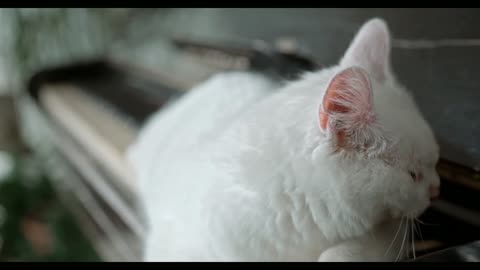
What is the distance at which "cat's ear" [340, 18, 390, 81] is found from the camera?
528mm

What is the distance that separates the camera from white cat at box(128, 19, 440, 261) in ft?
1.49

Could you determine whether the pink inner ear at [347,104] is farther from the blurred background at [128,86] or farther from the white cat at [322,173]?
the blurred background at [128,86]

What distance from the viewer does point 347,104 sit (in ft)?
1.39

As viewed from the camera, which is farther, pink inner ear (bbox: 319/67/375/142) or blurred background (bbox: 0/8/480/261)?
blurred background (bbox: 0/8/480/261)

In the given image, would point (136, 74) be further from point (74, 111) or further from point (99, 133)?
point (99, 133)

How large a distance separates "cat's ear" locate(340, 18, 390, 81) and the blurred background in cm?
12

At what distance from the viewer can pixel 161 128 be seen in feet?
3.13

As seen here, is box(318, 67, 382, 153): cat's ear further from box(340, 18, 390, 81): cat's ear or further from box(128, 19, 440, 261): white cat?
box(340, 18, 390, 81): cat's ear

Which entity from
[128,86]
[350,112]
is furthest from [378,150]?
[128,86]

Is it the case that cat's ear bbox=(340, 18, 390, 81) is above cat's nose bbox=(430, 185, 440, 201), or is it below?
above

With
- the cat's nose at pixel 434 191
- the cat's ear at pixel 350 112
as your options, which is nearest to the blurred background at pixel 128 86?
the cat's nose at pixel 434 191

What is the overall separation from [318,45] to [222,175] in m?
0.46

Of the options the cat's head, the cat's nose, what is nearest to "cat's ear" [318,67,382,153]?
the cat's head

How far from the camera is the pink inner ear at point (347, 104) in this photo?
1.33 ft
